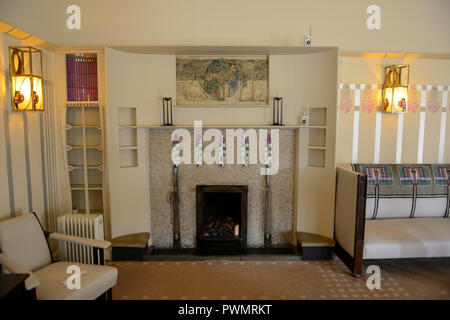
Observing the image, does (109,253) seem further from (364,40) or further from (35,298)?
(364,40)

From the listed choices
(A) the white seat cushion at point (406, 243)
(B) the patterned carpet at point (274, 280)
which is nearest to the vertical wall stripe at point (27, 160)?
(B) the patterned carpet at point (274, 280)

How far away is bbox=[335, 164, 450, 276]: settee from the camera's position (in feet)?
10.3

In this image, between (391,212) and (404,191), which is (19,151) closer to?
(391,212)

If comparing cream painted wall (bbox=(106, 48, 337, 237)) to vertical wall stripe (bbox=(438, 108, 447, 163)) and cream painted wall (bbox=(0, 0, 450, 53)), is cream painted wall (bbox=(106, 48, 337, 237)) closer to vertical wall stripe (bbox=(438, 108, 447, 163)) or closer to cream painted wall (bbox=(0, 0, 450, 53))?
cream painted wall (bbox=(0, 0, 450, 53))

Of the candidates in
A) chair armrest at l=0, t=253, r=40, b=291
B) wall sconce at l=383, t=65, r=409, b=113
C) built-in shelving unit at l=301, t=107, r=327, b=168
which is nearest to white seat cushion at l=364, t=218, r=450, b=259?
built-in shelving unit at l=301, t=107, r=327, b=168

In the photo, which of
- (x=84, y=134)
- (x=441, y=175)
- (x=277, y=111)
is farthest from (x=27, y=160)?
(x=441, y=175)

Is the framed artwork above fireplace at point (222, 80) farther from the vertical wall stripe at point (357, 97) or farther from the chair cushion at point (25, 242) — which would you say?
the chair cushion at point (25, 242)

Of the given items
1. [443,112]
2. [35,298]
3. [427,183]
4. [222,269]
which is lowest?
[222,269]

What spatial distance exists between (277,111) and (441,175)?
85.3 inches

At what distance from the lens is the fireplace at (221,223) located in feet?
12.3

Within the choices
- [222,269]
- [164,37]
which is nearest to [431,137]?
[222,269]

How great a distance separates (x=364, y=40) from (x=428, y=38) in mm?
793

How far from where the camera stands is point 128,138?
3.81 m

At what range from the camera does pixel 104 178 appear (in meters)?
3.69
